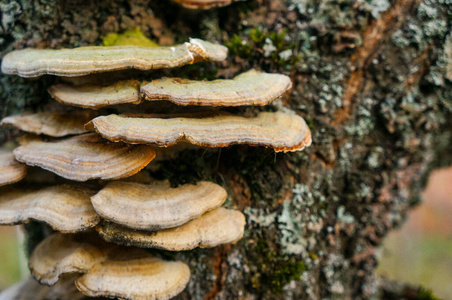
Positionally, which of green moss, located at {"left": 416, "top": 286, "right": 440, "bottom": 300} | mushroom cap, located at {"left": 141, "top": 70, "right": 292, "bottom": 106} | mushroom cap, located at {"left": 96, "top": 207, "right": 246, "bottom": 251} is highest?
mushroom cap, located at {"left": 141, "top": 70, "right": 292, "bottom": 106}

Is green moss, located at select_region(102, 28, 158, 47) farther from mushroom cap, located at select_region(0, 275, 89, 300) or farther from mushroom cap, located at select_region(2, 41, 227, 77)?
mushroom cap, located at select_region(0, 275, 89, 300)

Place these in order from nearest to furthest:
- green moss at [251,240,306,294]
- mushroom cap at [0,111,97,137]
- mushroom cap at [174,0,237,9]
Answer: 1. mushroom cap at [0,111,97,137]
2. mushroom cap at [174,0,237,9]
3. green moss at [251,240,306,294]

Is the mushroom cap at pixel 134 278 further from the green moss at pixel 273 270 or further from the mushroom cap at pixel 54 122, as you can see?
the mushroom cap at pixel 54 122

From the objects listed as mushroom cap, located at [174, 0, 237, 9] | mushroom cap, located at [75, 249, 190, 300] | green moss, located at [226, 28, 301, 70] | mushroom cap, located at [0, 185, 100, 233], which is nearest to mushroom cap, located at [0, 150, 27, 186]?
mushroom cap, located at [0, 185, 100, 233]

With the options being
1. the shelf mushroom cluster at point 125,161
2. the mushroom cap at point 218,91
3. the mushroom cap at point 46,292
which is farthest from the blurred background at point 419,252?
the mushroom cap at point 218,91

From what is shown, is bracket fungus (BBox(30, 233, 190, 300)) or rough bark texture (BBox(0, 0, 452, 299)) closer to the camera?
bracket fungus (BBox(30, 233, 190, 300))

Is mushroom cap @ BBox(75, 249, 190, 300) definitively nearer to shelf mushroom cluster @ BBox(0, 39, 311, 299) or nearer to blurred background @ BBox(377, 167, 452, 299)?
shelf mushroom cluster @ BBox(0, 39, 311, 299)

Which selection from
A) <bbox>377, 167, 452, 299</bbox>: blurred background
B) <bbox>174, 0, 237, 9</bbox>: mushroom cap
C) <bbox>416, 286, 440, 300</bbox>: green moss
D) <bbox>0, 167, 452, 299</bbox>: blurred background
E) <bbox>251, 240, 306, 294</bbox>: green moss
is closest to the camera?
<bbox>174, 0, 237, 9</bbox>: mushroom cap

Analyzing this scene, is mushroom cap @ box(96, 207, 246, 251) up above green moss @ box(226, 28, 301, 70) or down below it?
below
